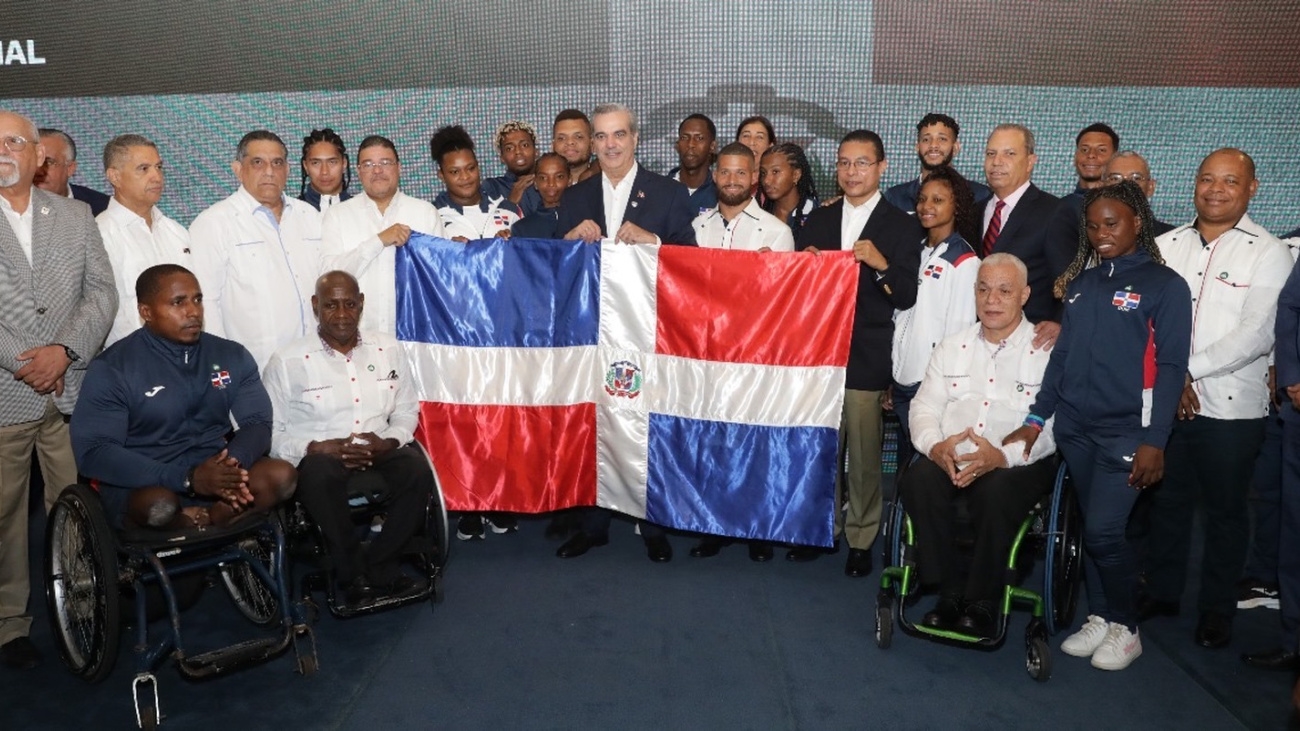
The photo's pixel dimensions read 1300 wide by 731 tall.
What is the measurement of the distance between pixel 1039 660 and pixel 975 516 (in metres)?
0.49

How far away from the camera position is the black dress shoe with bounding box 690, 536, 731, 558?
168 inches

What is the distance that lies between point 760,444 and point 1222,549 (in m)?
1.70

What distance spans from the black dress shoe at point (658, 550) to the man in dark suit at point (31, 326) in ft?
7.47

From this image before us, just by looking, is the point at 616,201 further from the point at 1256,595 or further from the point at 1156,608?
the point at 1256,595

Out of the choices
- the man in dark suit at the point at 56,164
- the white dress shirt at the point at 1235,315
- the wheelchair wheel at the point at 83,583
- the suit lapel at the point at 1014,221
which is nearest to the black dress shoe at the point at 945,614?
the white dress shirt at the point at 1235,315

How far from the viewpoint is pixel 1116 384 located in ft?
10.5

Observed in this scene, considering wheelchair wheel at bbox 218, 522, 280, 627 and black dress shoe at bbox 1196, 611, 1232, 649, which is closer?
black dress shoe at bbox 1196, 611, 1232, 649

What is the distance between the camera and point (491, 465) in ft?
14.0

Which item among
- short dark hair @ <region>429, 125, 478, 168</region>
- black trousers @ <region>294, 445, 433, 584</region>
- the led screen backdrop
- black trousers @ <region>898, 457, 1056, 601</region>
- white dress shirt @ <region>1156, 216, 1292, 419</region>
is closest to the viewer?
black trousers @ <region>898, 457, 1056, 601</region>

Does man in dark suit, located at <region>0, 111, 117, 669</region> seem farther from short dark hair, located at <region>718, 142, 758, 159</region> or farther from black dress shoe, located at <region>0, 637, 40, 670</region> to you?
short dark hair, located at <region>718, 142, 758, 159</region>

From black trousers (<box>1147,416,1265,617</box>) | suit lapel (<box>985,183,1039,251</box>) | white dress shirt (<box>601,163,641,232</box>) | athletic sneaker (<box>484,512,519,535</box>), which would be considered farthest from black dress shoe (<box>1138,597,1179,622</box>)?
athletic sneaker (<box>484,512,519,535</box>)

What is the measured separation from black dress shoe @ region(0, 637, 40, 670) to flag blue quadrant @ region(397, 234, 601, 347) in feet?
5.93

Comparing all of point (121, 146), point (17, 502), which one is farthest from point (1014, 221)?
point (17, 502)

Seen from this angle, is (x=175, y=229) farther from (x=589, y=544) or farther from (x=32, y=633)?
(x=589, y=544)
